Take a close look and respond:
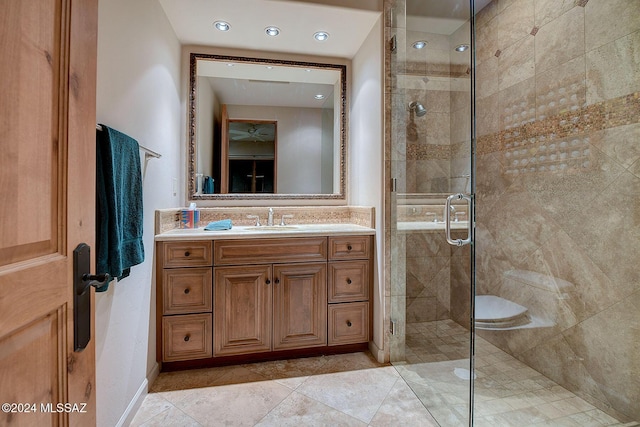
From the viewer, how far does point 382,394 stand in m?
1.67

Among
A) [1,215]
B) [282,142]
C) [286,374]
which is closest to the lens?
[1,215]

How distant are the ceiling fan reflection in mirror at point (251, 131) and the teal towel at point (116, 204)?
1.18m

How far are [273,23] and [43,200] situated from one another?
1995 mm

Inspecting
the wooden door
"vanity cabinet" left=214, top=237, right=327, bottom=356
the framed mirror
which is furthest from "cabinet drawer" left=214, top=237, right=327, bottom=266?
the wooden door

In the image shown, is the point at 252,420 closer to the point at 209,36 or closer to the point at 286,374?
the point at 286,374

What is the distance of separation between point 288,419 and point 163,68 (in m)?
2.21

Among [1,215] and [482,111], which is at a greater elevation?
[482,111]

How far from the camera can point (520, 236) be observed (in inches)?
77.5

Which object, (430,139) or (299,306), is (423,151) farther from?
(299,306)

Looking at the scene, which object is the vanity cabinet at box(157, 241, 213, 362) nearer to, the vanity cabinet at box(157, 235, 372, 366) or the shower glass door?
the vanity cabinet at box(157, 235, 372, 366)

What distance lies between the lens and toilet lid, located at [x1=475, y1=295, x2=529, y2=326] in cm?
189

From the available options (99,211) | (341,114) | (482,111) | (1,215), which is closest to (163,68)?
(99,211)

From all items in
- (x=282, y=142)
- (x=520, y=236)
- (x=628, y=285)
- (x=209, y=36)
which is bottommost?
(x=628, y=285)

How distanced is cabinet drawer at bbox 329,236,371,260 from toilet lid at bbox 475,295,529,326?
83cm
